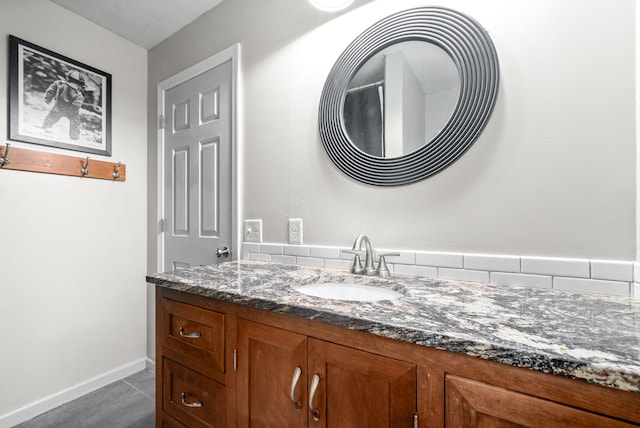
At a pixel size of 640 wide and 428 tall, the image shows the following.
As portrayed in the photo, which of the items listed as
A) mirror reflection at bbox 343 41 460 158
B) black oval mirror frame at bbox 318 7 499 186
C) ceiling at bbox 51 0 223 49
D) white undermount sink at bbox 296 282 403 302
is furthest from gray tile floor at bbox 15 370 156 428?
ceiling at bbox 51 0 223 49

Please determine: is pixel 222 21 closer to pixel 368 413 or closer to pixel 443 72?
pixel 443 72

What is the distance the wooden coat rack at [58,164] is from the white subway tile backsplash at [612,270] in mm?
2548

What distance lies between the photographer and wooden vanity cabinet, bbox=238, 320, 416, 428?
0.62 m

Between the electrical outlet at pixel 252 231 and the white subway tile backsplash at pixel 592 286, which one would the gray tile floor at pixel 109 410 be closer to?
the electrical outlet at pixel 252 231

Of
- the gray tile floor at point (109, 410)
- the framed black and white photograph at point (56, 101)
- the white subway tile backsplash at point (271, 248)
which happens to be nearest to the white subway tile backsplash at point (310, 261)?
the white subway tile backsplash at point (271, 248)

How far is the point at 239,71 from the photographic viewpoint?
1.70m

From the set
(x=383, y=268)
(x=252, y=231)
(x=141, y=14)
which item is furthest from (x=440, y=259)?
(x=141, y=14)

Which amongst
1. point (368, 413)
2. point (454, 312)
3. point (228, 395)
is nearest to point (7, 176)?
point (228, 395)

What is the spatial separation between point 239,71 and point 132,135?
1062mm

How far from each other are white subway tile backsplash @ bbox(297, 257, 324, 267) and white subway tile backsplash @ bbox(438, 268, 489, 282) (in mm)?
524

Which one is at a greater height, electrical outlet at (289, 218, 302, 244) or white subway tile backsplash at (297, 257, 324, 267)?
electrical outlet at (289, 218, 302, 244)

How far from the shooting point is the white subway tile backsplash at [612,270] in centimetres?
81

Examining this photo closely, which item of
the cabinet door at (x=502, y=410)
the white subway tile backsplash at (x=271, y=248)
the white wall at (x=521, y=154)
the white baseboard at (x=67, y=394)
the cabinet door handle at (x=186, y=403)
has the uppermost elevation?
the white wall at (x=521, y=154)

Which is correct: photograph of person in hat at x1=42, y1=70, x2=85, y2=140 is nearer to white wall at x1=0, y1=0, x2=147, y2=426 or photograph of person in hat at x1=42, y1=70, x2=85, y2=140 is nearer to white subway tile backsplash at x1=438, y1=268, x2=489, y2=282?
white wall at x1=0, y1=0, x2=147, y2=426
